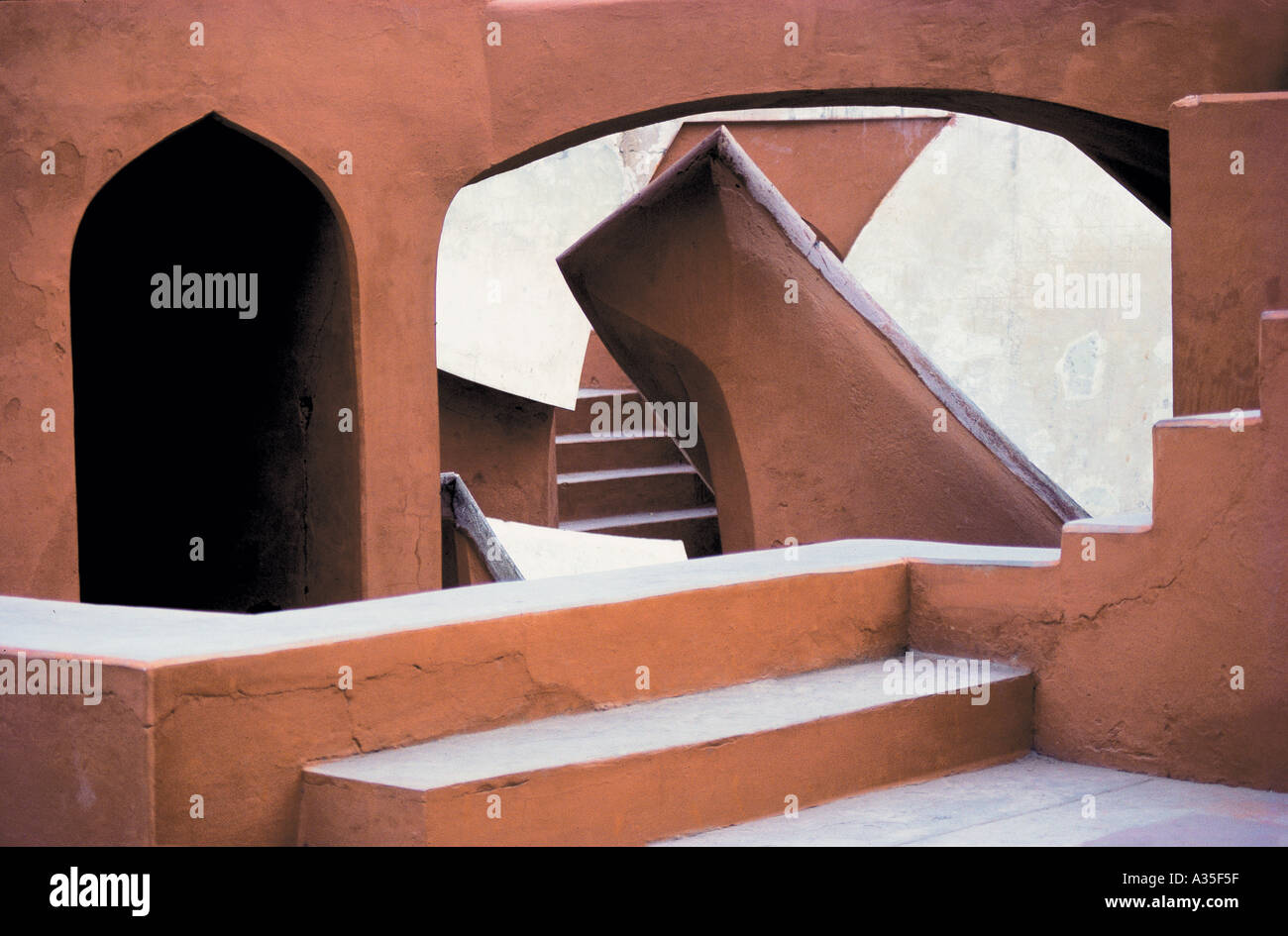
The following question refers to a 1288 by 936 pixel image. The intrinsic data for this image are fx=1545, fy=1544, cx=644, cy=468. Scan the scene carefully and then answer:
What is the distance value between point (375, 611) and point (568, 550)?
7.10 meters

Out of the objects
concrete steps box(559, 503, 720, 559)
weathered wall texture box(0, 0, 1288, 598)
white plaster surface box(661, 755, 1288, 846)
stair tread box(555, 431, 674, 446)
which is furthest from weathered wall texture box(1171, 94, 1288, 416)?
stair tread box(555, 431, 674, 446)

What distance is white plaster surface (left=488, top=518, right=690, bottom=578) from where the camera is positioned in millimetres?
9977

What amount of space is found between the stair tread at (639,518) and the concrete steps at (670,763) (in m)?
9.62

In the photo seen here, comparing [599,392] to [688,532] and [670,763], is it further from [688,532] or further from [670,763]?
[670,763]

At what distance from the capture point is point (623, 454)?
1430cm

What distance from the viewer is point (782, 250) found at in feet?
25.4

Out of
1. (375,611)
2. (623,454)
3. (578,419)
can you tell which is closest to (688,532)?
(623,454)

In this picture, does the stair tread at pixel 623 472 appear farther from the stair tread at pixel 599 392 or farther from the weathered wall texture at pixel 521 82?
the weathered wall texture at pixel 521 82

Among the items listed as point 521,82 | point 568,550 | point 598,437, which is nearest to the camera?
point 521,82

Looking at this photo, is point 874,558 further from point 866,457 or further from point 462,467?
point 462,467

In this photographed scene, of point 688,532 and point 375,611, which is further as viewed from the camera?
point 688,532

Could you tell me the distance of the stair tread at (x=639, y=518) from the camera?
13.2 m

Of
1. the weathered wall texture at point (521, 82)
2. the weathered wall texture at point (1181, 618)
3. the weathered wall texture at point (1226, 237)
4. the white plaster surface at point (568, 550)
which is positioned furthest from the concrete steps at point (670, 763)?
the white plaster surface at point (568, 550)
